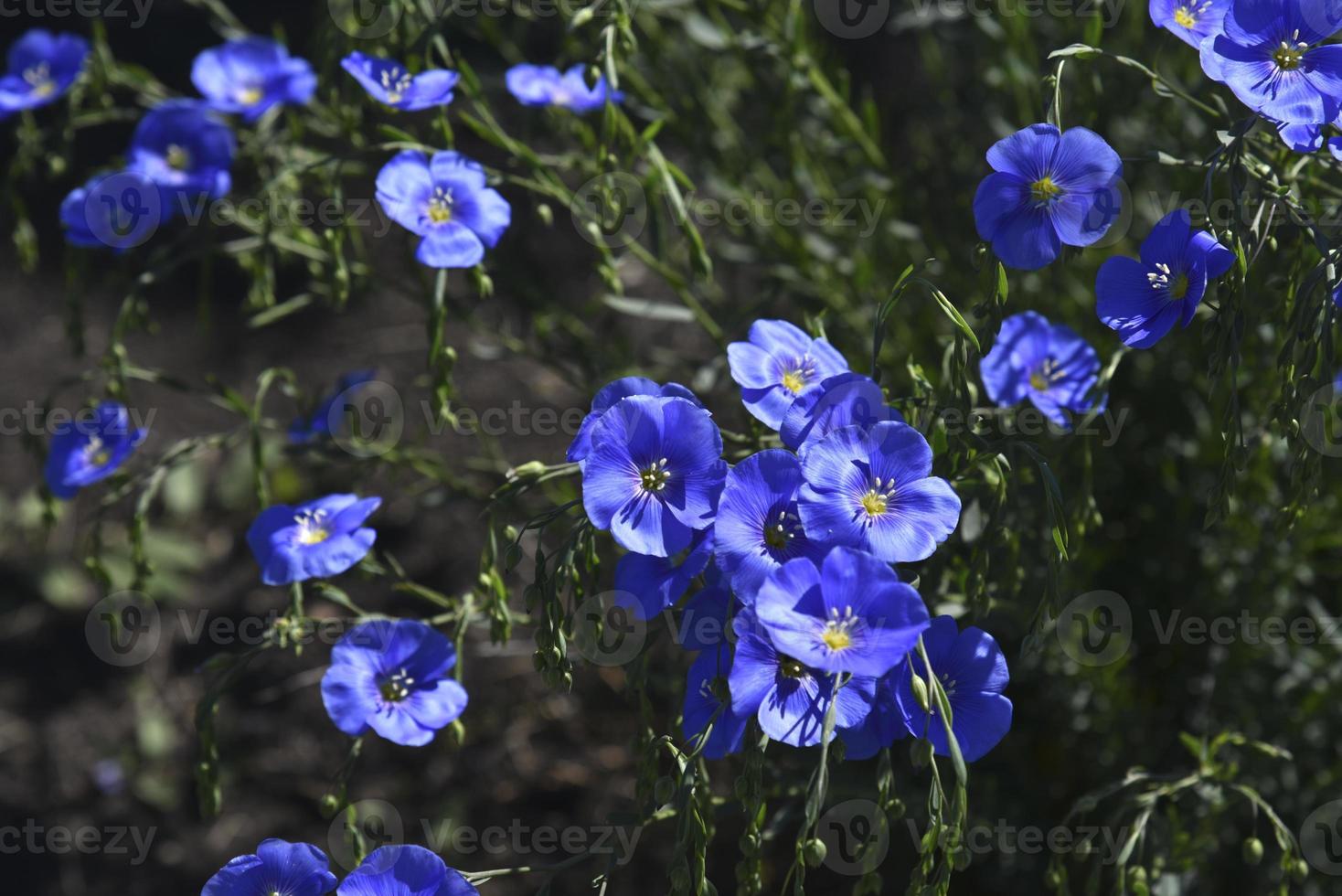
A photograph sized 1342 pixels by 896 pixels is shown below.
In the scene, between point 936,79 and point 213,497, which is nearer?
point 936,79

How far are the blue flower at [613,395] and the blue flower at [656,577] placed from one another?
0.14 meters

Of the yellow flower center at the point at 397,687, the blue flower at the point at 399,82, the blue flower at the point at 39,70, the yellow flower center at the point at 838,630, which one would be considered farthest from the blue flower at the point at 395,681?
the blue flower at the point at 39,70

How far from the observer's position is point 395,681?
5.22 ft

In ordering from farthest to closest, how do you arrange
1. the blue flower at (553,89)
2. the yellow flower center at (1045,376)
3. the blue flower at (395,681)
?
the blue flower at (553,89)
the yellow flower center at (1045,376)
the blue flower at (395,681)

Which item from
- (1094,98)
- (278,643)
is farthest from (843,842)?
(1094,98)

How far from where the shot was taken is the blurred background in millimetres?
1672

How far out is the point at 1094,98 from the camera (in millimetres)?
1671

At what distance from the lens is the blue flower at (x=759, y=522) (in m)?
1.23

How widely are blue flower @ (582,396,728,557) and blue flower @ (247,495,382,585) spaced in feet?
1.46

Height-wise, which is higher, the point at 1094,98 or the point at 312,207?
the point at 1094,98

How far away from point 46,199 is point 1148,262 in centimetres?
346

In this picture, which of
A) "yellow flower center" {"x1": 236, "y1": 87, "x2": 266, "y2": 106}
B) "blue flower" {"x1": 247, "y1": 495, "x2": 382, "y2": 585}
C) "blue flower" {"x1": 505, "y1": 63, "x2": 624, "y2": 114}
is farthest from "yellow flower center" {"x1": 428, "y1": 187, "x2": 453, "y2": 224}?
"yellow flower center" {"x1": 236, "y1": 87, "x2": 266, "y2": 106}

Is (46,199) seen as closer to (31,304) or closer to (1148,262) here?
(31,304)

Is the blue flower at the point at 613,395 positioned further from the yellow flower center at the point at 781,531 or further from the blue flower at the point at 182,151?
the blue flower at the point at 182,151
